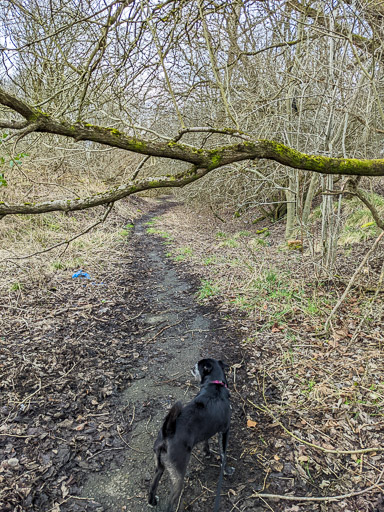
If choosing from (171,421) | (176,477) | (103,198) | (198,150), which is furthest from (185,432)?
(198,150)

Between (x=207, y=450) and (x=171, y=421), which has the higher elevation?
(x=171, y=421)

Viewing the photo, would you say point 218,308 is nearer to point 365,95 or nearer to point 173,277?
point 173,277

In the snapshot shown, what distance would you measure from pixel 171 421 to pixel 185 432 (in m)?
0.17

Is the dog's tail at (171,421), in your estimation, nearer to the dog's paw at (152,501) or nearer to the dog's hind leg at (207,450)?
the dog's paw at (152,501)

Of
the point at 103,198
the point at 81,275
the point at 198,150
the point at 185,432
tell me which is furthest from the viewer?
the point at 81,275

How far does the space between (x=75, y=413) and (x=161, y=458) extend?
53.1 inches

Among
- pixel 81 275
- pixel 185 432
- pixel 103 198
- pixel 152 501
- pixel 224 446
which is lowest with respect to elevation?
pixel 152 501

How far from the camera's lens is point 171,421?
7.89 ft

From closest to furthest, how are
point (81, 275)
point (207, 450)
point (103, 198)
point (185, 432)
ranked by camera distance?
1. point (185, 432)
2. point (103, 198)
3. point (207, 450)
4. point (81, 275)

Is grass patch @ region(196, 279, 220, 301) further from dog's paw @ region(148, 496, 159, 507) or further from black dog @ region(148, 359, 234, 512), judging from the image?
dog's paw @ region(148, 496, 159, 507)

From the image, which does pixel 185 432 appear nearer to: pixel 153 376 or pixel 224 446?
pixel 224 446

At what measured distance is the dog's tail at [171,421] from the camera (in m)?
2.39

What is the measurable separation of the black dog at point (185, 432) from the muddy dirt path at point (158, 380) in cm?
20

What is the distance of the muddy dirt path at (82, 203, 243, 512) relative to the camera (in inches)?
102
